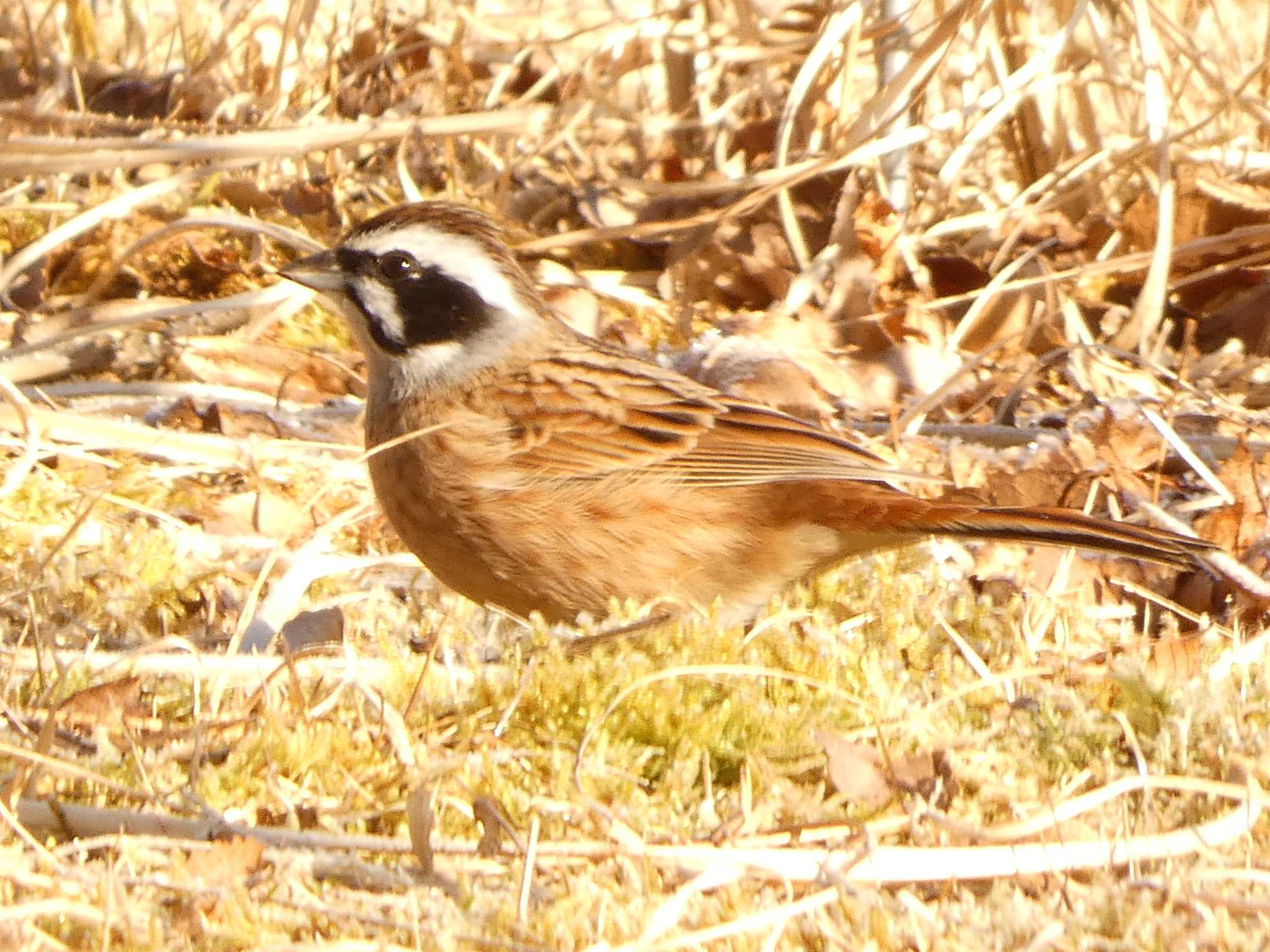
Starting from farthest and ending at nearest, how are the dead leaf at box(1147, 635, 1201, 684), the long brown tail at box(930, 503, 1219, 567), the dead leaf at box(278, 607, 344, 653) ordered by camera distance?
the dead leaf at box(278, 607, 344, 653) < the long brown tail at box(930, 503, 1219, 567) < the dead leaf at box(1147, 635, 1201, 684)

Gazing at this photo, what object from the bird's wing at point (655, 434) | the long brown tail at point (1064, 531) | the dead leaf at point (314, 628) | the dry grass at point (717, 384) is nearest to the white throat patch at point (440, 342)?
the bird's wing at point (655, 434)

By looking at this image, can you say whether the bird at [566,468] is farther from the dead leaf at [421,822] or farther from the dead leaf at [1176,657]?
the dead leaf at [421,822]

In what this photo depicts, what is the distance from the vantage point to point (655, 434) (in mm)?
4430

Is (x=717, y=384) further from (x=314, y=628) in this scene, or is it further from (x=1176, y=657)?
(x=1176, y=657)

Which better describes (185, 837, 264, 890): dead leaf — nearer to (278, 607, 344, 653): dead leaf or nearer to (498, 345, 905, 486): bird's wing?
(278, 607, 344, 653): dead leaf

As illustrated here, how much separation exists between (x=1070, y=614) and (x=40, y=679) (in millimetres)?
2323

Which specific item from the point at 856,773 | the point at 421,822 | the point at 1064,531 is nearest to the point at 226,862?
the point at 421,822

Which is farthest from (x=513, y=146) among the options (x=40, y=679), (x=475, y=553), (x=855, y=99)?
(x=40, y=679)

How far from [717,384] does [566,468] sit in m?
1.48

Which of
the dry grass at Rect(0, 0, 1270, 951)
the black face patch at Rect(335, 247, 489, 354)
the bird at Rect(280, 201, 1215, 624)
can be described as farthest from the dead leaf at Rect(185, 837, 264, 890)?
the black face patch at Rect(335, 247, 489, 354)

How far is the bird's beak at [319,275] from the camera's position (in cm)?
448

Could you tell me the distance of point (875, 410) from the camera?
5.79 m

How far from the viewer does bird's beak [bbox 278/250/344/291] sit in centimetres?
448

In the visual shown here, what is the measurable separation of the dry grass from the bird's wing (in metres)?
0.41
